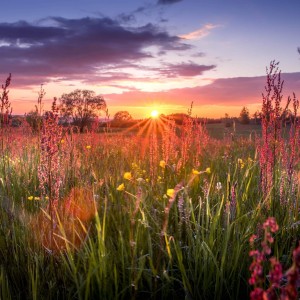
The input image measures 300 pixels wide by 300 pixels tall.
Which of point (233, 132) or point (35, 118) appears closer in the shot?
point (35, 118)

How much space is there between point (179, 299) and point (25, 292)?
1.04 meters

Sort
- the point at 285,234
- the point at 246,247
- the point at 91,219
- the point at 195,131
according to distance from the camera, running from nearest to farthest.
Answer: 1. the point at 246,247
2. the point at 285,234
3. the point at 91,219
4. the point at 195,131

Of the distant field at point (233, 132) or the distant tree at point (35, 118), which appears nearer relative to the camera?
the distant tree at point (35, 118)

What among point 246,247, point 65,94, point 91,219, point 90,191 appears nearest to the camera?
point 246,247

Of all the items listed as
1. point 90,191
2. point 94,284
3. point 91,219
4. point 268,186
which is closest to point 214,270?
point 94,284

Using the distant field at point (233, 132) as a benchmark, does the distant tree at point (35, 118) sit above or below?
above

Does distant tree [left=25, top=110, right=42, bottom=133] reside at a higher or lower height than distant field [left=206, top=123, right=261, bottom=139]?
higher

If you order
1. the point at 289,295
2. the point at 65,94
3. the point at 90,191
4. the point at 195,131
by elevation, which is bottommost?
the point at 90,191

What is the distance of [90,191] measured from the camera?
12.9 feet

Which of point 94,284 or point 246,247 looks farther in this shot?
point 246,247

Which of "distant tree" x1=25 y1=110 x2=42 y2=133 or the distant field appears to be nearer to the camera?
"distant tree" x1=25 y1=110 x2=42 y2=133

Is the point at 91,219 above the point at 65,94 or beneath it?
beneath

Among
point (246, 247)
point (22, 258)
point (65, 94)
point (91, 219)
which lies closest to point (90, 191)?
point (91, 219)

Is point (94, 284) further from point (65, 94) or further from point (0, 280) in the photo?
point (65, 94)
